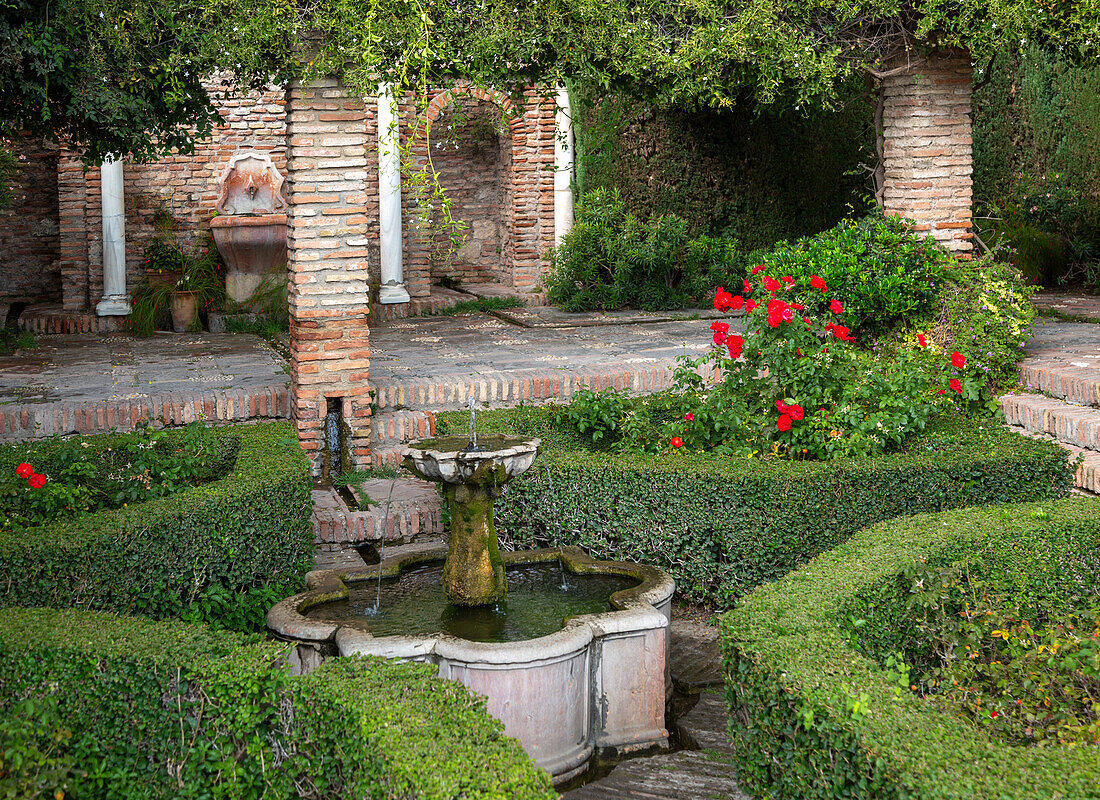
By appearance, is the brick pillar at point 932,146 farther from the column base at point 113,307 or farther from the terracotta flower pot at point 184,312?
the column base at point 113,307

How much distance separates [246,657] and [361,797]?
653mm

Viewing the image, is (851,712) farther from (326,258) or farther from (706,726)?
(326,258)

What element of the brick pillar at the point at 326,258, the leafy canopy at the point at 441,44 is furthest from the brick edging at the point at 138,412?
the leafy canopy at the point at 441,44

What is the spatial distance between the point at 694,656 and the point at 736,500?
723mm

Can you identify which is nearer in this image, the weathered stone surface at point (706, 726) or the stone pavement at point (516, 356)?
the weathered stone surface at point (706, 726)

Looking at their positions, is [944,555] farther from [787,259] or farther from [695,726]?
[787,259]

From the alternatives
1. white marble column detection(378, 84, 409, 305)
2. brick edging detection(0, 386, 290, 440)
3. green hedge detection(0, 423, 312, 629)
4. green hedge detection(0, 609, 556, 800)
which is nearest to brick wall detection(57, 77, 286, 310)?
white marble column detection(378, 84, 409, 305)

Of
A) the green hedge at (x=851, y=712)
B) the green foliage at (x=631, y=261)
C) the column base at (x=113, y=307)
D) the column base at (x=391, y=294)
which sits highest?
the green foliage at (x=631, y=261)

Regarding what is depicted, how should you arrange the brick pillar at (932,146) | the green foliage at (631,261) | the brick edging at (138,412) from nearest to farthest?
1. the brick edging at (138,412)
2. the brick pillar at (932,146)
3. the green foliage at (631,261)

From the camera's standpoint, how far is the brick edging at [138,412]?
6.32m

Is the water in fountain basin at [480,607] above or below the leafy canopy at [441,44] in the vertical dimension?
below

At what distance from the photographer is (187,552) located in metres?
4.37

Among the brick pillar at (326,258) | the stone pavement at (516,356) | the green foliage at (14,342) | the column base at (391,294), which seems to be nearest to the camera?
the brick pillar at (326,258)

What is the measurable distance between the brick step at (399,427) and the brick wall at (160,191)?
18.7 ft
